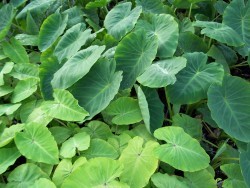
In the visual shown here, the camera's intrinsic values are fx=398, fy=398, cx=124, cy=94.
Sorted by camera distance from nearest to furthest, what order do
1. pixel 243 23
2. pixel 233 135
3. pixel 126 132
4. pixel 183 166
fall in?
pixel 183 166 → pixel 233 135 → pixel 126 132 → pixel 243 23

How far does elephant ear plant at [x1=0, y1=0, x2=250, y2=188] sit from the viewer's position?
1.66 m

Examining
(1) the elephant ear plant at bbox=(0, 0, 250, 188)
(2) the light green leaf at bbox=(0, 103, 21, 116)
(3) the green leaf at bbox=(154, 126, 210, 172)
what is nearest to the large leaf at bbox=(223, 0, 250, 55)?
(1) the elephant ear plant at bbox=(0, 0, 250, 188)

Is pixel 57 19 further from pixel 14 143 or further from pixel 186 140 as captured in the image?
pixel 186 140

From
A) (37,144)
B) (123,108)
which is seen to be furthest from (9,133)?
(123,108)

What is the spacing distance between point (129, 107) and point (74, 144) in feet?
1.10

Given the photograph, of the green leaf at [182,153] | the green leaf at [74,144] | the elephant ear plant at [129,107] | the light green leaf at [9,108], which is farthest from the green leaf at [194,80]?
the light green leaf at [9,108]

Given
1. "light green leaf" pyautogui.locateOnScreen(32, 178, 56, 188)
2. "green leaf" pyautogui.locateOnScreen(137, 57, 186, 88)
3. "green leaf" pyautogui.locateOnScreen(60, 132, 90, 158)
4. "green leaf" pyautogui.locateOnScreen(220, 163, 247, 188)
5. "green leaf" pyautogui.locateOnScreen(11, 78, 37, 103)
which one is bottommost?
"green leaf" pyautogui.locateOnScreen(220, 163, 247, 188)

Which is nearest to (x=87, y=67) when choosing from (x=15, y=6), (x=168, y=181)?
(x=168, y=181)

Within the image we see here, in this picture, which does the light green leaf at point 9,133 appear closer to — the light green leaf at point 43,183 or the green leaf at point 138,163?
the light green leaf at point 43,183

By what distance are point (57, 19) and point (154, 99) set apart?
3.20 ft

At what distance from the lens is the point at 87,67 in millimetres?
1958

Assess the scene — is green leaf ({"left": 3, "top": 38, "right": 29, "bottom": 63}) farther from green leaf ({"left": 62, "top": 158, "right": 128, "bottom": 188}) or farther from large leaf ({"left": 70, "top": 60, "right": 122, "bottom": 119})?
green leaf ({"left": 62, "top": 158, "right": 128, "bottom": 188})

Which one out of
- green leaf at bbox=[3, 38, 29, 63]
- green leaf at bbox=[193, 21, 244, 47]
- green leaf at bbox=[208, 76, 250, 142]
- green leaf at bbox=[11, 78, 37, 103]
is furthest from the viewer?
green leaf at bbox=[3, 38, 29, 63]

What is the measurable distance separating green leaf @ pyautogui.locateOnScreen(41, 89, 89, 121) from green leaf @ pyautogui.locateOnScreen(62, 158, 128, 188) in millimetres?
332
